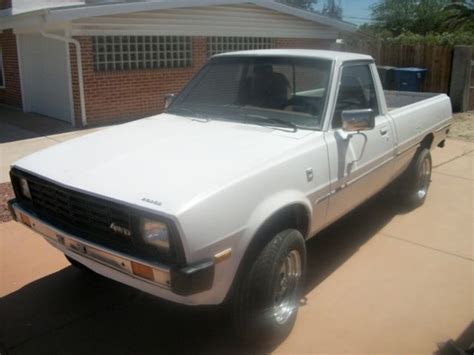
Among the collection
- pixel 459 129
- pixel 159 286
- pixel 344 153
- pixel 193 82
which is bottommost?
pixel 459 129

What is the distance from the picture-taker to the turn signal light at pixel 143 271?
2.62 meters

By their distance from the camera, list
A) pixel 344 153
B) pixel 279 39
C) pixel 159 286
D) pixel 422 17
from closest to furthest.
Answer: pixel 159 286, pixel 344 153, pixel 279 39, pixel 422 17

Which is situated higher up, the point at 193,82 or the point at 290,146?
the point at 193,82

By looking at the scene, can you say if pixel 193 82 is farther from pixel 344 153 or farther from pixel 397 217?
pixel 397 217

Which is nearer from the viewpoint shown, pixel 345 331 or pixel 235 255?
pixel 235 255

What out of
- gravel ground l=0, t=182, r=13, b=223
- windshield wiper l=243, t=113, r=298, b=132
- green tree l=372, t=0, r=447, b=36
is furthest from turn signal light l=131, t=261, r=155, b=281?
green tree l=372, t=0, r=447, b=36

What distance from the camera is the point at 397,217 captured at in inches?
222

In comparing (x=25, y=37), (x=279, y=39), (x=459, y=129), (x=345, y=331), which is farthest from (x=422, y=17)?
(x=345, y=331)

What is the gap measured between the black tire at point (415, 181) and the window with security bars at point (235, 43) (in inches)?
346

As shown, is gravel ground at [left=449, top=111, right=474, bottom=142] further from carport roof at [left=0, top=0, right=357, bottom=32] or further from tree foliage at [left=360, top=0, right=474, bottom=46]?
tree foliage at [left=360, top=0, right=474, bottom=46]

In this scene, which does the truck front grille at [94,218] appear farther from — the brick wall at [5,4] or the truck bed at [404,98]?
the brick wall at [5,4]

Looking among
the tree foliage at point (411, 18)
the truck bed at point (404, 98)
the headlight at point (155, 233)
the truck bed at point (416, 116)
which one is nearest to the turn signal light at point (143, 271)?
the headlight at point (155, 233)

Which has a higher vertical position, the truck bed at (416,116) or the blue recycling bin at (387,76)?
the truck bed at (416,116)

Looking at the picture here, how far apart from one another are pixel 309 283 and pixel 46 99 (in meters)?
10.1
